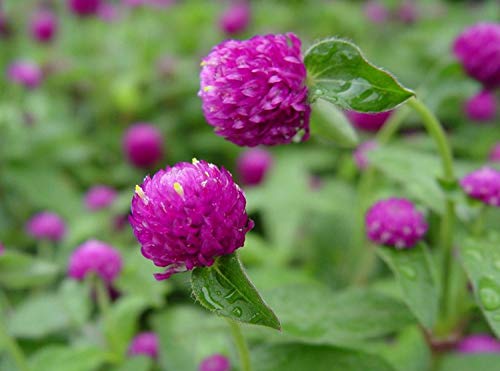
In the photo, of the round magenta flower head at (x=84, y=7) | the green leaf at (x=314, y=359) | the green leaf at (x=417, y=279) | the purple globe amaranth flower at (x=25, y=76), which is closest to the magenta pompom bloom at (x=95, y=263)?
the green leaf at (x=314, y=359)

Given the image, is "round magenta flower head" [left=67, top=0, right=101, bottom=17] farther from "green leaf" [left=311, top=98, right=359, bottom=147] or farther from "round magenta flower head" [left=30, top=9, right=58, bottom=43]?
"green leaf" [left=311, top=98, right=359, bottom=147]

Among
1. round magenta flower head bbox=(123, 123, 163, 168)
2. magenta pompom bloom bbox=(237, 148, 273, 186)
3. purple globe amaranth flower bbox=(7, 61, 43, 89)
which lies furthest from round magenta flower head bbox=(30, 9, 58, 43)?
magenta pompom bloom bbox=(237, 148, 273, 186)

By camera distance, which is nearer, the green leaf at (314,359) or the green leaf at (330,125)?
the green leaf at (330,125)

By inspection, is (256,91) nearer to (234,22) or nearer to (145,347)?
(145,347)

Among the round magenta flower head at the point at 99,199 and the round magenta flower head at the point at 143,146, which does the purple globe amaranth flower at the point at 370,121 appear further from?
the round magenta flower head at the point at 99,199

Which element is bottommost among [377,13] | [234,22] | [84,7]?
[377,13]

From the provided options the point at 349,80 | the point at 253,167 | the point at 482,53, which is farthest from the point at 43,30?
the point at 349,80

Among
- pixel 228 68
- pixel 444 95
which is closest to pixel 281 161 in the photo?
pixel 444 95
